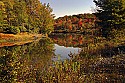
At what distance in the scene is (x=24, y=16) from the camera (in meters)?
75.6

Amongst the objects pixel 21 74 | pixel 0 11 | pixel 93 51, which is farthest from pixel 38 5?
pixel 21 74

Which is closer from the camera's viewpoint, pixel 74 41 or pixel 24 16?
pixel 74 41

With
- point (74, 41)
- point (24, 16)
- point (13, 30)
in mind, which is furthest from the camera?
point (24, 16)

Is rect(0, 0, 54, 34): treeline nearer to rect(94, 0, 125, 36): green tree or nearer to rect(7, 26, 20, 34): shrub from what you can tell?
rect(7, 26, 20, 34): shrub

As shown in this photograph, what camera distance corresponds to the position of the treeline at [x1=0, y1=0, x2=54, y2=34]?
215 ft

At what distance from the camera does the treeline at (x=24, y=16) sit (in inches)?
2579

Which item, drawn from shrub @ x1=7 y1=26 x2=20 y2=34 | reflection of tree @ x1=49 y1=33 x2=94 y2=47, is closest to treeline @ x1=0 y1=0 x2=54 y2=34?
shrub @ x1=7 y1=26 x2=20 y2=34

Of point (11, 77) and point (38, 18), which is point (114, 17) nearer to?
point (11, 77)

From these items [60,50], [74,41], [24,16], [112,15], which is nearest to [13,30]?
[24,16]

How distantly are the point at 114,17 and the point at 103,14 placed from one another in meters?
3.04

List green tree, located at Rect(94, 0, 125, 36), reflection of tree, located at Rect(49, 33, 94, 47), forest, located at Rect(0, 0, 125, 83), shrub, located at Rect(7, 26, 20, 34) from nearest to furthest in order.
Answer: forest, located at Rect(0, 0, 125, 83) → green tree, located at Rect(94, 0, 125, 36) → reflection of tree, located at Rect(49, 33, 94, 47) → shrub, located at Rect(7, 26, 20, 34)

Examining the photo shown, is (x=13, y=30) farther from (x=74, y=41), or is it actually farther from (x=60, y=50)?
(x=60, y=50)

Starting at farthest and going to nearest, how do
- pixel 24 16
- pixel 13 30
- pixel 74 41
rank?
pixel 24 16
pixel 13 30
pixel 74 41

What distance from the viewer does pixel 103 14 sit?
4422cm
